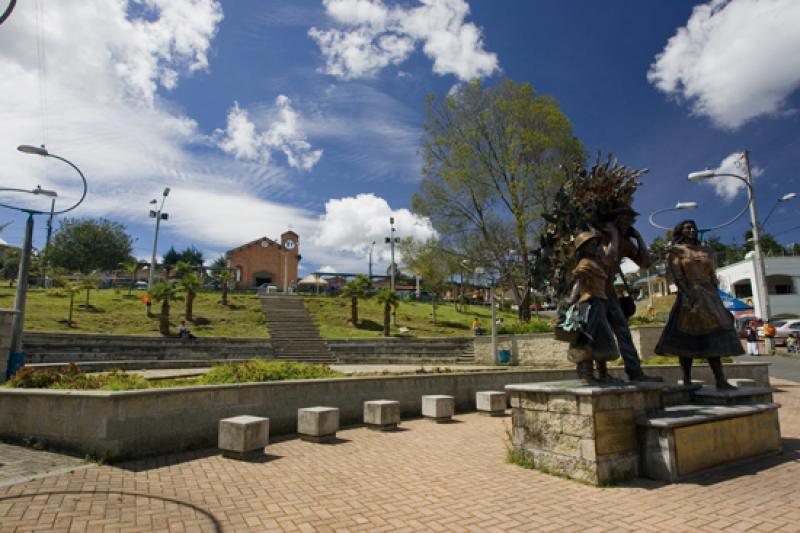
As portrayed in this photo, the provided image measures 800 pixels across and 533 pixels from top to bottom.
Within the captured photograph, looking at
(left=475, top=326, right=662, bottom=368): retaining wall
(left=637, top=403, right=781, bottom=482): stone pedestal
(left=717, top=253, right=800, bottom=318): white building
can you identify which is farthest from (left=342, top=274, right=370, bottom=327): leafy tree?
(left=717, top=253, right=800, bottom=318): white building

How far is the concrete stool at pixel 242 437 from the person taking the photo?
283 inches

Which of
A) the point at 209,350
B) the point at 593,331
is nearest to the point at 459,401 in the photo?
the point at 593,331

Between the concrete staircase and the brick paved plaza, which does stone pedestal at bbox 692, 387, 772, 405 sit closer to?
the brick paved plaza

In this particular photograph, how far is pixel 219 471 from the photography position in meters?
6.59

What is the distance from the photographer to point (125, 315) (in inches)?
1185

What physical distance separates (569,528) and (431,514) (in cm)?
135

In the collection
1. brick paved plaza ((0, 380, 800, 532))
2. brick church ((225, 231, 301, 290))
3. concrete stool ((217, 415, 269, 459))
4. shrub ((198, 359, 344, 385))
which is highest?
brick church ((225, 231, 301, 290))

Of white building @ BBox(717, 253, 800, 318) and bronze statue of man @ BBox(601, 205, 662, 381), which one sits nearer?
bronze statue of man @ BBox(601, 205, 662, 381)

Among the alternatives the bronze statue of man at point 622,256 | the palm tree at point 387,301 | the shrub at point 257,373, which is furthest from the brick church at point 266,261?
the bronze statue of man at point 622,256

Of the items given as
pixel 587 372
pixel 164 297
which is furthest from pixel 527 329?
pixel 164 297

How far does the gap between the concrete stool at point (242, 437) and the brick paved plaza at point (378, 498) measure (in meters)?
0.20

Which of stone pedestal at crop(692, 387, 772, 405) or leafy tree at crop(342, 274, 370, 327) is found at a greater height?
leafy tree at crop(342, 274, 370, 327)

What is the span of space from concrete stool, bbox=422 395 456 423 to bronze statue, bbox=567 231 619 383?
15.1ft

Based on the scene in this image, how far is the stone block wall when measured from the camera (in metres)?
10.8
